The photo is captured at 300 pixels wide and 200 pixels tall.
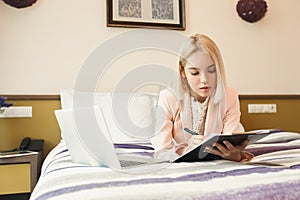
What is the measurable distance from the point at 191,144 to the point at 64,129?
0.48 m

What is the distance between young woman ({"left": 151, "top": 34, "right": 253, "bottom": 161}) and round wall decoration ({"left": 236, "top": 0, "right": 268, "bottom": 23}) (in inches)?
60.1

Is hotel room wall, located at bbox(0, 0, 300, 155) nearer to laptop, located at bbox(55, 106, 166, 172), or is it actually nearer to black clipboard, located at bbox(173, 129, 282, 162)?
laptop, located at bbox(55, 106, 166, 172)

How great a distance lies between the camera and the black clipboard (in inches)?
40.9

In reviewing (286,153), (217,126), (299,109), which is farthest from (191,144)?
(299,109)

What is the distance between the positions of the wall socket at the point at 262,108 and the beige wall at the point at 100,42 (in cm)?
12

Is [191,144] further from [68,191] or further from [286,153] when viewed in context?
[68,191]

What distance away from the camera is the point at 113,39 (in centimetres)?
246

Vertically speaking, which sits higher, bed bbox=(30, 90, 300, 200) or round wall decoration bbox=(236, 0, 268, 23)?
round wall decoration bbox=(236, 0, 268, 23)

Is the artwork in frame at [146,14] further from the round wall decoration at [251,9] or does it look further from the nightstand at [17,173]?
the nightstand at [17,173]

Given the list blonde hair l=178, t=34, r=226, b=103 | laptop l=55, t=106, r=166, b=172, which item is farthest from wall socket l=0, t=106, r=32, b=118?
blonde hair l=178, t=34, r=226, b=103

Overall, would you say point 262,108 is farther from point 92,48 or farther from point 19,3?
point 19,3

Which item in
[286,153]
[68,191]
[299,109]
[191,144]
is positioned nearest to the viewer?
[68,191]

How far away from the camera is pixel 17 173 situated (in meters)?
1.79

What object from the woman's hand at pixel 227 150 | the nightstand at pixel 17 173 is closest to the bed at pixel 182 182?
the woman's hand at pixel 227 150
